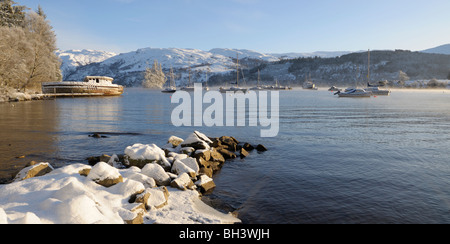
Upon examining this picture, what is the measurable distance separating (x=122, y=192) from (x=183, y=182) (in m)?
2.38


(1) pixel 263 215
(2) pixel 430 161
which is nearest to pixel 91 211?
(1) pixel 263 215

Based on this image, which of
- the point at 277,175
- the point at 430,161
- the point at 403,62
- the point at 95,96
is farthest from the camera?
the point at 403,62

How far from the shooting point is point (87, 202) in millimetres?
6270

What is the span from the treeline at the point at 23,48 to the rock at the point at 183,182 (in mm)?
52918

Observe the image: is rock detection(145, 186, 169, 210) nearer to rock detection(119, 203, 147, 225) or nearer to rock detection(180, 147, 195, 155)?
rock detection(119, 203, 147, 225)

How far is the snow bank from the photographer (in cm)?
598

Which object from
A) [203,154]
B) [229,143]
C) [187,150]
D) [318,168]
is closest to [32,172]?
[187,150]

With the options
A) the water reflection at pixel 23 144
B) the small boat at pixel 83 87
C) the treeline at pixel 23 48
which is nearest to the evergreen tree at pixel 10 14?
the treeline at pixel 23 48

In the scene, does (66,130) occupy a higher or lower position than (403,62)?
lower

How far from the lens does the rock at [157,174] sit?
9922mm

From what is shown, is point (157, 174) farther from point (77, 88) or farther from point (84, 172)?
point (77, 88)

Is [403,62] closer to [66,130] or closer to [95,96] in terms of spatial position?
[95,96]
